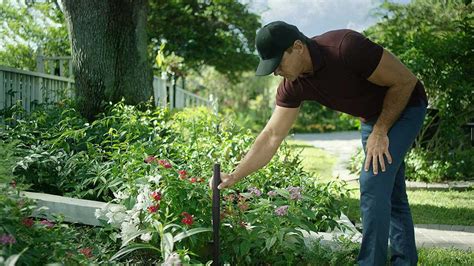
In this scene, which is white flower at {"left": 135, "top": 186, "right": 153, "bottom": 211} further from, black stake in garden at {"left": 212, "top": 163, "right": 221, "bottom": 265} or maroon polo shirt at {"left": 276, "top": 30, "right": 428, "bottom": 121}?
maroon polo shirt at {"left": 276, "top": 30, "right": 428, "bottom": 121}

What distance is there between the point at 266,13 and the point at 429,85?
1619 cm

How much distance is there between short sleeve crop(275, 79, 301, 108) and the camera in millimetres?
3084

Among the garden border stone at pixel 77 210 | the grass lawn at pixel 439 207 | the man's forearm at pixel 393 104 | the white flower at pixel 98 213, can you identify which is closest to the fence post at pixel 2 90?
the garden border stone at pixel 77 210

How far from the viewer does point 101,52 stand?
19.1 feet

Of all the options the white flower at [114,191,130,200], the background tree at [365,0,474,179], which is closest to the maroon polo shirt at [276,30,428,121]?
the white flower at [114,191,130,200]

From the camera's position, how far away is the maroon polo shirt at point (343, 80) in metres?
2.77

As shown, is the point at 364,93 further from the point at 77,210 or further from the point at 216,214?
the point at 77,210

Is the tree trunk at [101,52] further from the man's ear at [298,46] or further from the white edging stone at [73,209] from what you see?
the man's ear at [298,46]

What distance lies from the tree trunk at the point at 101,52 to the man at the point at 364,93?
3089 mm

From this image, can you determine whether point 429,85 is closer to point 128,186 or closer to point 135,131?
point 135,131

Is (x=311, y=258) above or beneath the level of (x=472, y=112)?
beneath

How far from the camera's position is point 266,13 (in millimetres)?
23672

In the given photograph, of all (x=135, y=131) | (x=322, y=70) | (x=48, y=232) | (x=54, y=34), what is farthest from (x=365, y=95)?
(x=54, y=34)

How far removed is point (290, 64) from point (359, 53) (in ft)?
1.07
